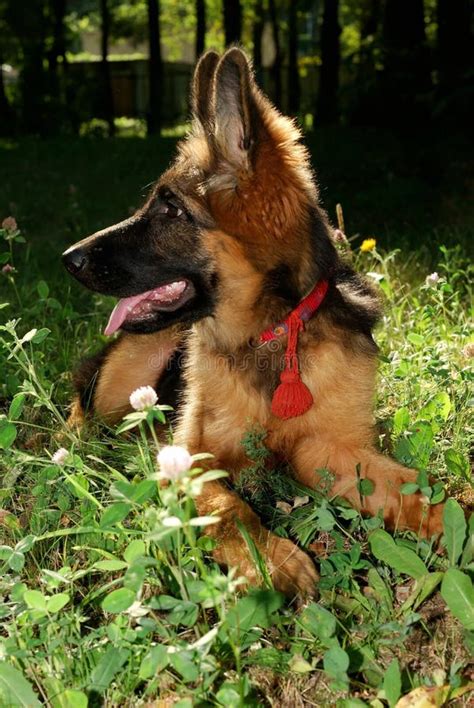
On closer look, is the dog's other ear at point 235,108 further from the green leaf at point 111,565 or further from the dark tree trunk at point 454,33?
the dark tree trunk at point 454,33

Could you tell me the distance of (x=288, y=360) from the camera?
9.77ft

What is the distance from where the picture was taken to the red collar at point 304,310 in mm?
2988

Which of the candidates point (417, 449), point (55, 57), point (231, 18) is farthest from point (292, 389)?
point (55, 57)

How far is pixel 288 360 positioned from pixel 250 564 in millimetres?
883

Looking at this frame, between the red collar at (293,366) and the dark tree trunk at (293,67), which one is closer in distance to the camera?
the red collar at (293,366)

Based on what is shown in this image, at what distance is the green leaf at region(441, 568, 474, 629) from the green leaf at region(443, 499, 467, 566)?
0.19 metres

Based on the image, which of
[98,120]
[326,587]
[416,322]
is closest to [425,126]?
[416,322]

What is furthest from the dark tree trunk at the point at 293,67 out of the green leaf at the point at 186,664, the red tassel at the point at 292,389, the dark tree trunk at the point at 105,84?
the green leaf at the point at 186,664

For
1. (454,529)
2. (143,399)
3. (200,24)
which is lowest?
(454,529)

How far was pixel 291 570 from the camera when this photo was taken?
7.65ft

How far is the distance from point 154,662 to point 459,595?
2.65 feet

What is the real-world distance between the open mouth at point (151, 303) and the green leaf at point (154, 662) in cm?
150

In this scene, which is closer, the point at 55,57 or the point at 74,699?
the point at 74,699

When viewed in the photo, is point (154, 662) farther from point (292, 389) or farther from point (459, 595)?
point (292, 389)
